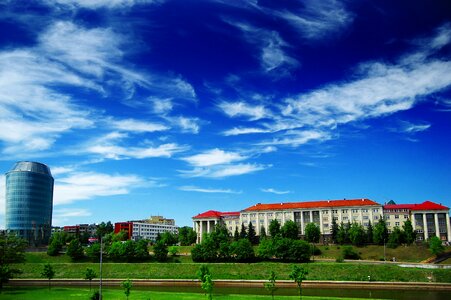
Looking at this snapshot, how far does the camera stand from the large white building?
124 meters

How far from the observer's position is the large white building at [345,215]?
4882 inches

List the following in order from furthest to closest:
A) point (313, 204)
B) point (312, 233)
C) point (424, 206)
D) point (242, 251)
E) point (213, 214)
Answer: point (213, 214)
point (313, 204)
point (424, 206)
point (312, 233)
point (242, 251)

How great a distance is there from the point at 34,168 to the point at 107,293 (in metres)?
152

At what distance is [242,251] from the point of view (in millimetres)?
99188

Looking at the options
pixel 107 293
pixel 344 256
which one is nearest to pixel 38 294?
pixel 107 293

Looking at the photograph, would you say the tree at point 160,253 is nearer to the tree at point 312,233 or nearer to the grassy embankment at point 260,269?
the grassy embankment at point 260,269

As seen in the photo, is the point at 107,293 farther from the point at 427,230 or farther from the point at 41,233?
the point at 41,233

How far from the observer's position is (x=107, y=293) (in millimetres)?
62750

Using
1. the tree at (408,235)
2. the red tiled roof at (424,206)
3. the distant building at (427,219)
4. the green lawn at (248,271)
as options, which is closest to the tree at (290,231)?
the tree at (408,235)

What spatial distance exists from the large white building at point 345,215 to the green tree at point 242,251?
38411 mm

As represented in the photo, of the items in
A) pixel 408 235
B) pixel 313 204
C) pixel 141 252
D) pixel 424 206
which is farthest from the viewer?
pixel 313 204

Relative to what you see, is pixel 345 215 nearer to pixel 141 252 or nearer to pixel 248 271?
pixel 248 271

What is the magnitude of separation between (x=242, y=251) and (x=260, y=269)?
12.4m

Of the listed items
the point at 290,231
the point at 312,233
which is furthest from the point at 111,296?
the point at 312,233
